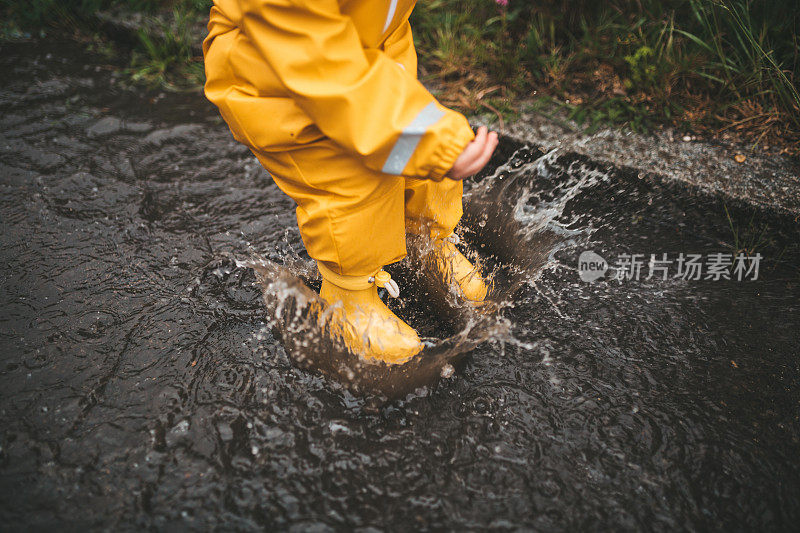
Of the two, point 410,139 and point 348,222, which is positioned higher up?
A: point 410,139

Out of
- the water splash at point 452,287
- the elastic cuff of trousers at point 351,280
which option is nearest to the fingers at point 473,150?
the elastic cuff of trousers at point 351,280

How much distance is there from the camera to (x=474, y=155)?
121cm

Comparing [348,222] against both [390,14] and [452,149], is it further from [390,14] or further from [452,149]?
[390,14]

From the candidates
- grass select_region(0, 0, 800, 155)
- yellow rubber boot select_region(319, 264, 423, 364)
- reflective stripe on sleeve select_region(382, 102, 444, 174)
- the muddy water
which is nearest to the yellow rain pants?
reflective stripe on sleeve select_region(382, 102, 444, 174)

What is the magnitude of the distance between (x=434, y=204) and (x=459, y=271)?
297 millimetres

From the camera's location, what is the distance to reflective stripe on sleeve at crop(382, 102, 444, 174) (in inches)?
45.6

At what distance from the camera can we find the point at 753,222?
80.4 inches

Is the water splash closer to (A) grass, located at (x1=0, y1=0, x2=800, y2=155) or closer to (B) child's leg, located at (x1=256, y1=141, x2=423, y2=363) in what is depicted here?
(B) child's leg, located at (x1=256, y1=141, x2=423, y2=363)

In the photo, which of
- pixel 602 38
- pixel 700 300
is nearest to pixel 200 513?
pixel 700 300

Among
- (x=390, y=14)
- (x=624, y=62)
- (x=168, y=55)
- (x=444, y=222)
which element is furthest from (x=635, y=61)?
(x=168, y=55)

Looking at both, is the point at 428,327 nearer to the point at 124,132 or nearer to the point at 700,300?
the point at 700,300

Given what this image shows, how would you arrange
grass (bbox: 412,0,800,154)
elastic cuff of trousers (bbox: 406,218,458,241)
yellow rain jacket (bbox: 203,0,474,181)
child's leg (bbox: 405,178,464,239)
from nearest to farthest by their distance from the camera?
yellow rain jacket (bbox: 203,0,474,181)
child's leg (bbox: 405,178,464,239)
elastic cuff of trousers (bbox: 406,218,458,241)
grass (bbox: 412,0,800,154)

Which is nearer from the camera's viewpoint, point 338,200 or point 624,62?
point 338,200

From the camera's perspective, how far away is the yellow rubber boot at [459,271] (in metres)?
Answer: 1.87
